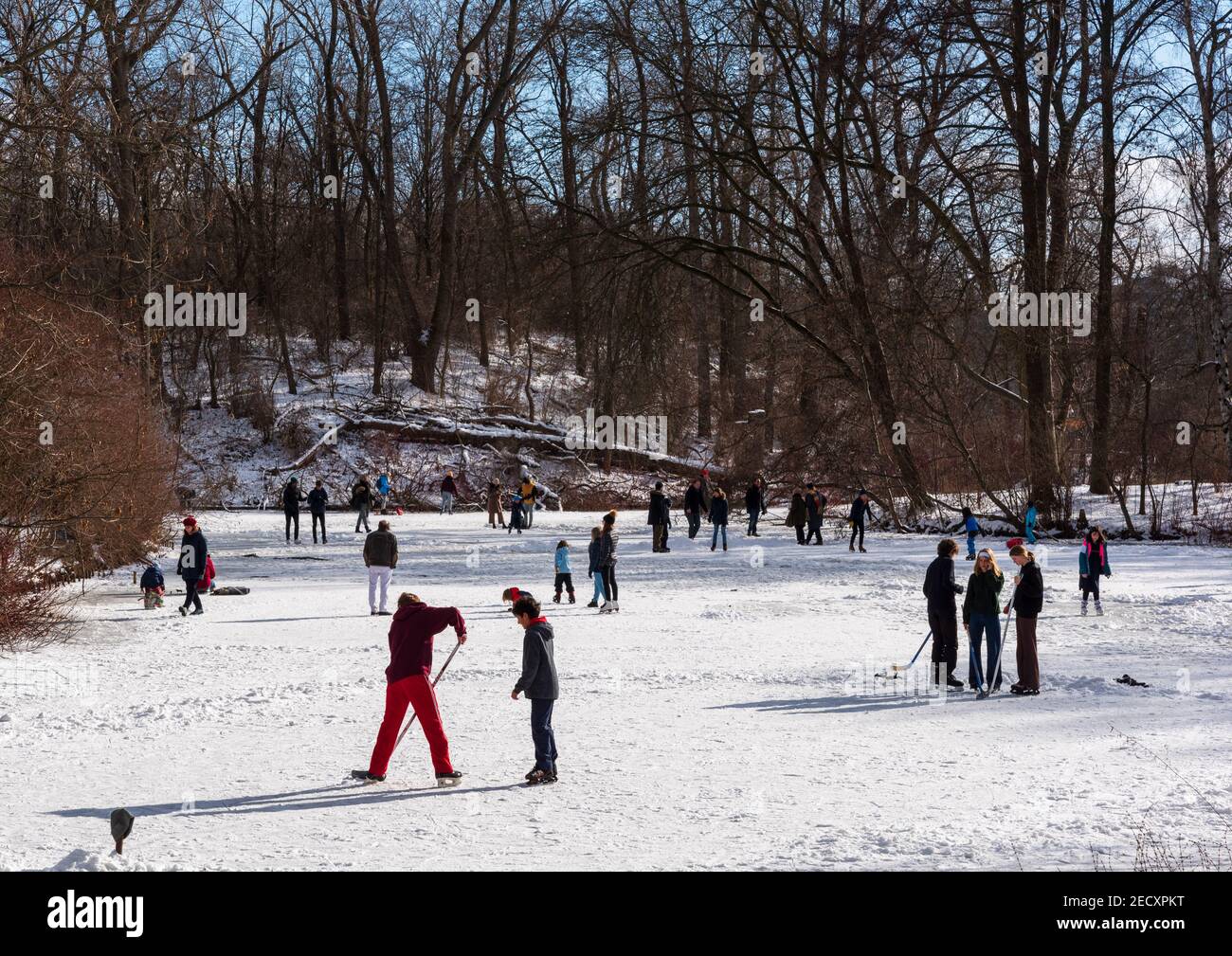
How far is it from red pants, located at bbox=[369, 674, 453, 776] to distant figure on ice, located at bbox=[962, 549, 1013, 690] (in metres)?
6.41

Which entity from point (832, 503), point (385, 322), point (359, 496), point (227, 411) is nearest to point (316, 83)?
point (385, 322)

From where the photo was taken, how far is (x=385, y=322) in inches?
2352


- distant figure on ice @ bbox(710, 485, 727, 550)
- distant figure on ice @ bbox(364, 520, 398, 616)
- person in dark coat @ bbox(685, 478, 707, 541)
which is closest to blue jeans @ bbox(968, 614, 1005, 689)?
distant figure on ice @ bbox(364, 520, 398, 616)

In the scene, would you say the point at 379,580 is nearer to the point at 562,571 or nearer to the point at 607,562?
the point at 562,571

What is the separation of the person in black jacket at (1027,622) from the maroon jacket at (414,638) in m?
6.56

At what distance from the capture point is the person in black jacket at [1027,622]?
13.6m

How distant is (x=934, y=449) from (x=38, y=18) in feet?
97.1

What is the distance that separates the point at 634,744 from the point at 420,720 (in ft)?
7.37

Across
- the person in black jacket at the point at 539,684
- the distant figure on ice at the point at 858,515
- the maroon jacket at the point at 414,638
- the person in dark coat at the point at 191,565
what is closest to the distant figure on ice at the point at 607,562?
the person in dark coat at the point at 191,565

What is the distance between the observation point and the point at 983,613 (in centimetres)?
1395

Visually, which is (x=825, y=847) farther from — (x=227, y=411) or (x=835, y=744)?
(x=227, y=411)

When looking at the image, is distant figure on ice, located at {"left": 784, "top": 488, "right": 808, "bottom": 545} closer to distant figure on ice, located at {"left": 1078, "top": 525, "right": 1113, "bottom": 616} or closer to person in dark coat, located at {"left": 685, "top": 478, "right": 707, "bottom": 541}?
person in dark coat, located at {"left": 685, "top": 478, "right": 707, "bottom": 541}

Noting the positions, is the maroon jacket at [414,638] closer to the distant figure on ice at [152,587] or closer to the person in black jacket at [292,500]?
the distant figure on ice at [152,587]
